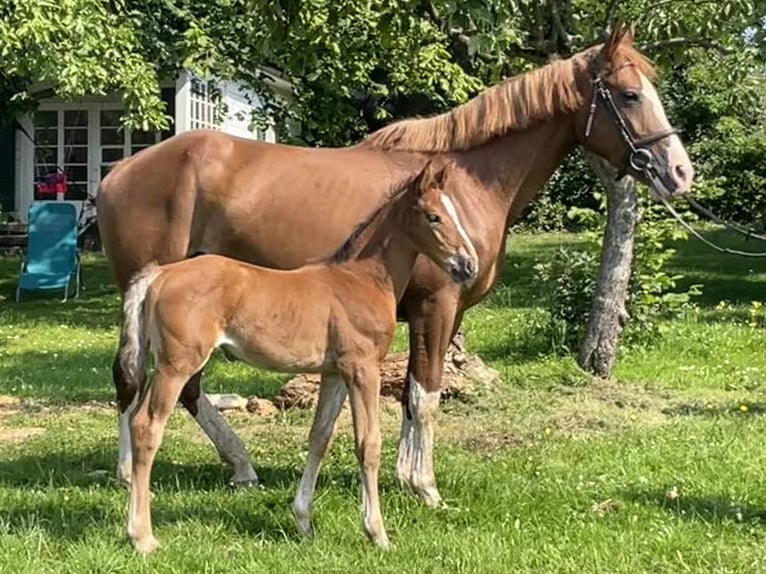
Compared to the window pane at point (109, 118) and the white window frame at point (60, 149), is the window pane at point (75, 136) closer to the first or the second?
the white window frame at point (60, 149)

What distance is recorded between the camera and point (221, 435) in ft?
20.1

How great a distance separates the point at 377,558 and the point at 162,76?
12055 mm

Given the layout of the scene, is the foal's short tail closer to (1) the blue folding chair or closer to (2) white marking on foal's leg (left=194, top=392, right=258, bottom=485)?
(2) white marking on foal's leg (left=194, top=392, right=258, bottom=485)

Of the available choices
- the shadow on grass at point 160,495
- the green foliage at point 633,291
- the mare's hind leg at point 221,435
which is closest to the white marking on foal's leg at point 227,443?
the mare's hind leg at point 221,435

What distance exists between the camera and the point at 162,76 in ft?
51.1

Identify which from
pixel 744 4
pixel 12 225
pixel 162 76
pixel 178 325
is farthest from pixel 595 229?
pixel 12 225

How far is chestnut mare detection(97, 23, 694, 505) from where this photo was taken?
5875mm

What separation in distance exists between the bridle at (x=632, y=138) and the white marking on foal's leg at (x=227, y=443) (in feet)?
8.52

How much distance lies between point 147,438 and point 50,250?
1287 centimetres

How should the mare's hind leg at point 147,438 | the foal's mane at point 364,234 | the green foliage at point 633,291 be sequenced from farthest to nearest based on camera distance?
the green foliage at point 633,291 < the foal's mane at point 364,234 < the mare's hind leg at point 147,438

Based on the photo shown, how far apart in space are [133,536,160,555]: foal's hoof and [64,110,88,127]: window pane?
2000 centimetres

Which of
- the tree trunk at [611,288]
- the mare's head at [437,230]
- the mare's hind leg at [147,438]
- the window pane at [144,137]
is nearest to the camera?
the mare's hind leg at [147,438]

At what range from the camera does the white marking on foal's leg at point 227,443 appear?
6.04m

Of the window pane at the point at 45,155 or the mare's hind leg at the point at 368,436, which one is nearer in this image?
the mare's hind leg at the point at 368,436
